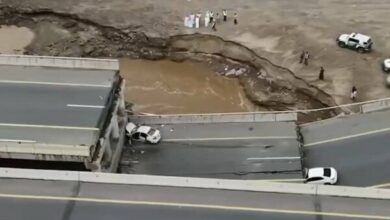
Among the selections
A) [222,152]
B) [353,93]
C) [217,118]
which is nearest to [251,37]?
[353,93]

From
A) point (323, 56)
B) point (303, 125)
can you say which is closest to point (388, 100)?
point (303, 125)

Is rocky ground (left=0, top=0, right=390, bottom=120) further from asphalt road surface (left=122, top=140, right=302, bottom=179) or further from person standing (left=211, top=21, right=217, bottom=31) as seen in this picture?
asphalt road surface (left=122, top=140, right=302, bottom=179)

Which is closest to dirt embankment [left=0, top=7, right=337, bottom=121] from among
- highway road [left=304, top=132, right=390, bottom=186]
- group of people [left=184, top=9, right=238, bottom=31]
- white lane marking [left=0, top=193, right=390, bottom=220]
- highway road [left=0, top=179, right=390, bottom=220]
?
group of people [left=184, top=9, right=238, bottom=31]

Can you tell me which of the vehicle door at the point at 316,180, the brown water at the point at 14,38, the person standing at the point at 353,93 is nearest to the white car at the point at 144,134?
the vehicle door at the point at 316,180

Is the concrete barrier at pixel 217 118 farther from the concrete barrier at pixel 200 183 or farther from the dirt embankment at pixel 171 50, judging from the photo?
the concrete barrier at pixel 200 183

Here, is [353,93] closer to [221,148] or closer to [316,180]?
[221,148]

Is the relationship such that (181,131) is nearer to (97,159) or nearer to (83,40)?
(97,159)
